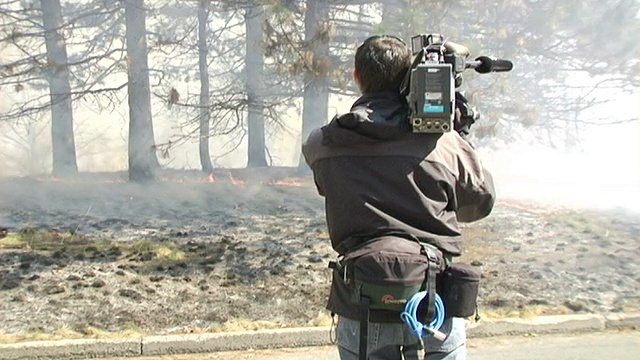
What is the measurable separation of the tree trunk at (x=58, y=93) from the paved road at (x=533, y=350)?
4.85 m

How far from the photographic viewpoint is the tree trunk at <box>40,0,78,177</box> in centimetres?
801

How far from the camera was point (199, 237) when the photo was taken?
21.3 feet

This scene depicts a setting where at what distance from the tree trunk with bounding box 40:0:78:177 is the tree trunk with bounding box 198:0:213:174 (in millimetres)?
1673

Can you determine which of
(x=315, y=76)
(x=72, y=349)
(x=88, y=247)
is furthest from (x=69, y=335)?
(x=315, y=76)

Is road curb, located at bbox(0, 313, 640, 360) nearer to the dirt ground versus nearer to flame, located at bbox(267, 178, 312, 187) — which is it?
the dirt ground

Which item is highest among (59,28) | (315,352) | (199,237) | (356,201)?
(59,28)

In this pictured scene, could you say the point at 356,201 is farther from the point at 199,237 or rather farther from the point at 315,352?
the point at 199,237

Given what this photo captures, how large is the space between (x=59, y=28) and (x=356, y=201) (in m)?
7.50

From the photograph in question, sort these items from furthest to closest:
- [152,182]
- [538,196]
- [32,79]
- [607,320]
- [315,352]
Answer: [538,196]
[152,182]
[32,79]
[607,320]
[315,352]

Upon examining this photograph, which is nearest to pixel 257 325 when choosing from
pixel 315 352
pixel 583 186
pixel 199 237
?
pixel 315 352

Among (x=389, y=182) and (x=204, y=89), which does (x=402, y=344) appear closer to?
(x=389, y=182)

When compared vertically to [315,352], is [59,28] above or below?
above

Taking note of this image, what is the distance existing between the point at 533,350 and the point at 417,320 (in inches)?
120

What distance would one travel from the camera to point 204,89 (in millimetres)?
8836
